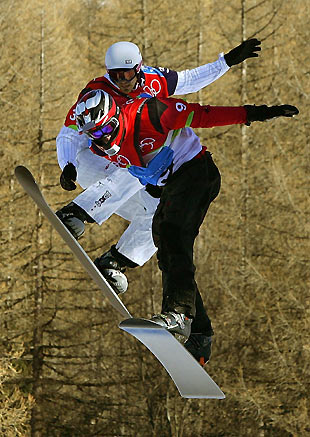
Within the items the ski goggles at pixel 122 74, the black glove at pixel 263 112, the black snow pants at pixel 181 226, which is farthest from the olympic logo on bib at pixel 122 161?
the black glove at pixel 263 112

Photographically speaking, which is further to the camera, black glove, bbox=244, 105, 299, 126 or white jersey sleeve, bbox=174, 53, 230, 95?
white jersey sleeve, bbox=174, 53, 230, 95

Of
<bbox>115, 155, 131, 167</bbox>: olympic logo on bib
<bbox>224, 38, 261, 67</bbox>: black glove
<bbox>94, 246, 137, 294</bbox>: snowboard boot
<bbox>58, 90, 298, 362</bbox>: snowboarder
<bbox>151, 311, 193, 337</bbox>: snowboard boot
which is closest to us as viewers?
<bbox>151, 311, 193, 337</bbox>: snowboard boot

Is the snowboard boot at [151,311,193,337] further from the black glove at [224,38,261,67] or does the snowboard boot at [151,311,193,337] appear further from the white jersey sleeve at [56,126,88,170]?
the black glove at [224,38,261,67]

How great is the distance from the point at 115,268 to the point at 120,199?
19.4 inches

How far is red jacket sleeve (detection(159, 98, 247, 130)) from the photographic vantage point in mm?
5617

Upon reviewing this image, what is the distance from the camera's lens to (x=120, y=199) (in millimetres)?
6137

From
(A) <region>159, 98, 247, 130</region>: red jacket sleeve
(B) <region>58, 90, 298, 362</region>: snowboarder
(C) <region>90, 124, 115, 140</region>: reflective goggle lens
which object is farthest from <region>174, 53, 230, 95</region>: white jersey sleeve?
(C) <region>90, 124, 115, 140</region>: reflective goggle lens

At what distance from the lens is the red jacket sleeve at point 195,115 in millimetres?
5617

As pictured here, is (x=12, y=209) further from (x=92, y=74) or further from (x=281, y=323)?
(x=281, y=323)

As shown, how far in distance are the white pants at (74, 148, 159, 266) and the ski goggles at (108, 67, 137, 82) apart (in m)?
0.52

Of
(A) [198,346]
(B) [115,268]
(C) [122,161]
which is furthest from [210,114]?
(A) [198,346]

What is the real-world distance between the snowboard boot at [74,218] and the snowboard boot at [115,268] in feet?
1.30

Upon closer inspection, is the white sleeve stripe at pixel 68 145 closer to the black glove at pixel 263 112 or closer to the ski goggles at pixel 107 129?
the ski goggles at pixel 107 129

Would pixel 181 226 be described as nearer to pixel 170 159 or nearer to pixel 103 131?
pixel 170 159
